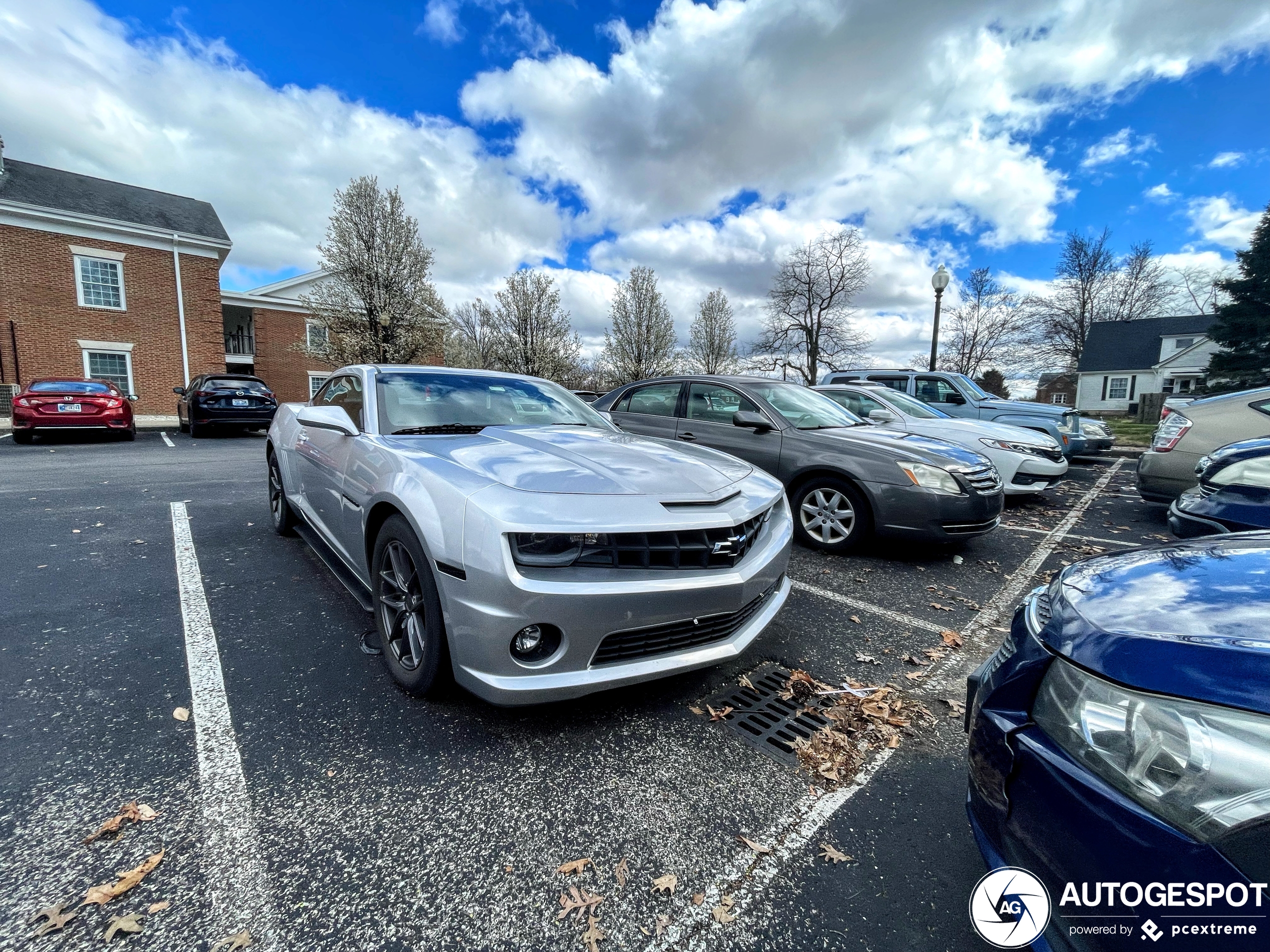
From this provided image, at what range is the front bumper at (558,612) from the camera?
1.93 meters

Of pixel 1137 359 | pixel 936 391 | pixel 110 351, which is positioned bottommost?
pixel 936 391

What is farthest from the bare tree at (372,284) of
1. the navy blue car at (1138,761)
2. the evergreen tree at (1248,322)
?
the evergreen tree at (1248,322)

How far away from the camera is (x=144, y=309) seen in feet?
60.4

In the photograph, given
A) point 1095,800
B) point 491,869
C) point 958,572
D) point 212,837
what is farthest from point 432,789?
point 958,572

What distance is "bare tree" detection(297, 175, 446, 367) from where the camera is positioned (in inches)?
744

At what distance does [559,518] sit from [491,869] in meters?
1.09

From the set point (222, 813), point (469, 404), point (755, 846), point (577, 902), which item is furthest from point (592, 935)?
point (469, 404)

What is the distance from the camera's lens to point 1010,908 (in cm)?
126

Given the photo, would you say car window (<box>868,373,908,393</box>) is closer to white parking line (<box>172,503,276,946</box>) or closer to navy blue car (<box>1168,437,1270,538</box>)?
navy blue car (<box>1168,437,1270,538</box>)

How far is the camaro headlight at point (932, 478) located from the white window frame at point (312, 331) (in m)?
21.3

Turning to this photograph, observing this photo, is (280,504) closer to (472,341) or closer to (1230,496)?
(1230,496)

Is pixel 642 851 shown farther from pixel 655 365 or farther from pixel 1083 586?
pixel 655 365

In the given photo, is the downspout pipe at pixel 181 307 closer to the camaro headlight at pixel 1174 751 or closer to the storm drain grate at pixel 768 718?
the storm drain grate at pixel 768 718

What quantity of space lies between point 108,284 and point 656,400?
2170cm
